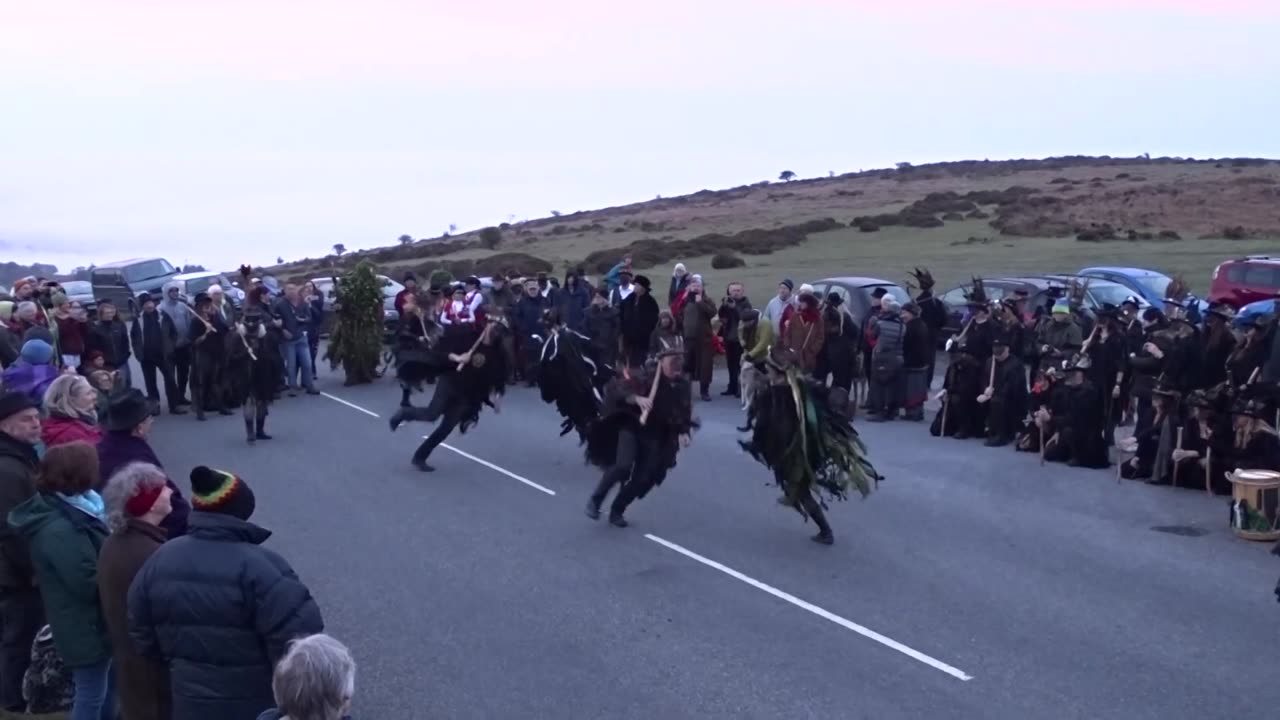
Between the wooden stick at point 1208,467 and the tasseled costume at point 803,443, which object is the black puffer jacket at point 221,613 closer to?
the tasseled costume at point 803,443

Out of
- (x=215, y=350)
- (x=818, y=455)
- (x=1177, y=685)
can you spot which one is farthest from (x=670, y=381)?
(x=215, y=350)

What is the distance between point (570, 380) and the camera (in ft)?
43.9

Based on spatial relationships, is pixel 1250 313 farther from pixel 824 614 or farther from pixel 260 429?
pixel 260 429

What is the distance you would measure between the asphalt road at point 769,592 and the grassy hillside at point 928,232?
53.1 ft

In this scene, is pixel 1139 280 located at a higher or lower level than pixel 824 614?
higher

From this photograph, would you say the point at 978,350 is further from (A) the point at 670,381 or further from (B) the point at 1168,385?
(A) the point at 670,381

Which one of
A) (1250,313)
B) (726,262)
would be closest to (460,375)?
(1250,313)

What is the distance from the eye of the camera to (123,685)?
216 inches

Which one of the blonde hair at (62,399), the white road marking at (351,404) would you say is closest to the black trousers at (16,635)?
the blonde hair at (62,399)

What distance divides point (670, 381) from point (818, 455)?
1517 mm

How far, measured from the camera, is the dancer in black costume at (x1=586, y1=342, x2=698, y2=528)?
11.2 meters

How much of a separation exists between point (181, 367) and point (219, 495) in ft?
51.7

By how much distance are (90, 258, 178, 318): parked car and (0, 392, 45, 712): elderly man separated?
31898 millimetres

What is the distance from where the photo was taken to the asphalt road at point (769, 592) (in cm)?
743
